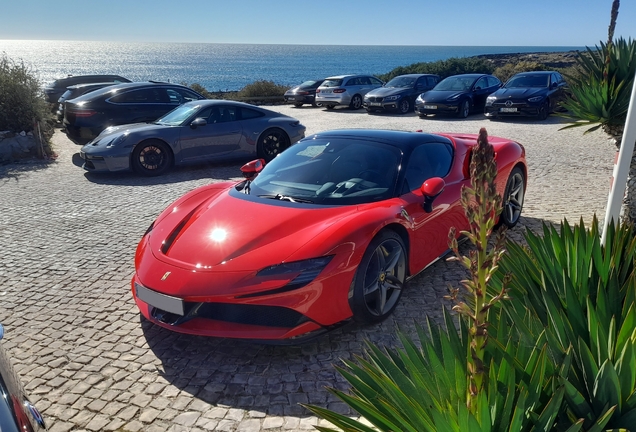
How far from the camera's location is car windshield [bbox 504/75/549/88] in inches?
670

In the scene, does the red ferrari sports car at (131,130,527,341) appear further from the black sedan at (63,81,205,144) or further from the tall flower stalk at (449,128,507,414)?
the black sedan at (63,81,205,144)

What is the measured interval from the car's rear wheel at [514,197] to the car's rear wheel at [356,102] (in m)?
16.1

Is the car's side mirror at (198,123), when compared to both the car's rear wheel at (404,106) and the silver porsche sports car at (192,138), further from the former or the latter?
the car's rear wheel at (404,106)

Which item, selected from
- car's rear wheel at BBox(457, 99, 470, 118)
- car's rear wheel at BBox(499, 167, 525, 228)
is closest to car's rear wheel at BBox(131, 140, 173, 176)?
car's rear wheel at BBox(499, 167, 525, 228)

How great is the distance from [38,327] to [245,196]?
1.96 meters

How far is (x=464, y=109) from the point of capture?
1827cm

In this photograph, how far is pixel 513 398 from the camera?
1.73 m

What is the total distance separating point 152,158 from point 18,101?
15.6ft

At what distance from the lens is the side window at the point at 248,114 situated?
10.7 metres

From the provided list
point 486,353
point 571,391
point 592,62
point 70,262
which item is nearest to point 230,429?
point 486,353

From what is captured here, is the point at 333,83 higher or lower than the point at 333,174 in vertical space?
higher

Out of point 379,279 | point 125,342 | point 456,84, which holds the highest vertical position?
point 456,84

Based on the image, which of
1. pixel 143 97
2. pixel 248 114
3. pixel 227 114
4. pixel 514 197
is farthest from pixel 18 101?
pixel 514 197

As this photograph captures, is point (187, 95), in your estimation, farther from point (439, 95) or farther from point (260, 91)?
point (260, 91)
